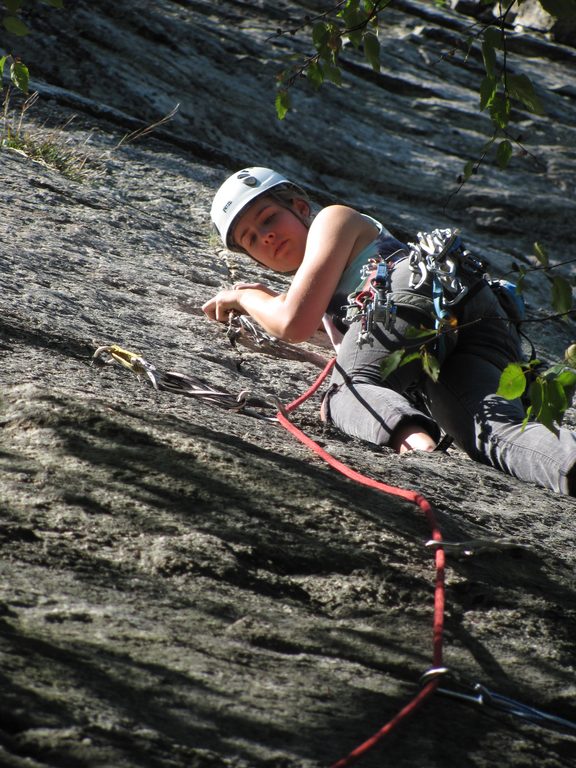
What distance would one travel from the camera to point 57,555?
1.95m

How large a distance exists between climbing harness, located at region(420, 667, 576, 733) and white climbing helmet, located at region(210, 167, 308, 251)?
311 centimetres

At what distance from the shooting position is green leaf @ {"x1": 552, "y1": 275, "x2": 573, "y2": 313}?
6.13 feet

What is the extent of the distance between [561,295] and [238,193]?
2875mm

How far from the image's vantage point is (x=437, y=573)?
2.14m

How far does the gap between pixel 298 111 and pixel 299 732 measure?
7766mm

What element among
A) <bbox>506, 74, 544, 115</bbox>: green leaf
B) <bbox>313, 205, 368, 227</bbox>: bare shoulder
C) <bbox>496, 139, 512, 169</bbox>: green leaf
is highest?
<bbox>506, 74, 544, 115</bbox>: green leaf

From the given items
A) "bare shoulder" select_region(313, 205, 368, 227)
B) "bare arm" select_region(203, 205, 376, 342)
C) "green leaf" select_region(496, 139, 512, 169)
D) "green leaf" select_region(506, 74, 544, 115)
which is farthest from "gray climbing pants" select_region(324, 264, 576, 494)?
"green leaf" select_region(506, 74, 544, 115)

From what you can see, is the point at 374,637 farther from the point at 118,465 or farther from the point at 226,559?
the point at 118,465

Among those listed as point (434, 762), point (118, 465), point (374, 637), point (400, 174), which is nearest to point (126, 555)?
point (118, 465)

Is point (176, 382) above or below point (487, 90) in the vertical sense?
below

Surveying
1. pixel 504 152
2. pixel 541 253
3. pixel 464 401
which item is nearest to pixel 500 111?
pixel 504 152

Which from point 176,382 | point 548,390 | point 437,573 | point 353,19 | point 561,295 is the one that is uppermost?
point 353,19

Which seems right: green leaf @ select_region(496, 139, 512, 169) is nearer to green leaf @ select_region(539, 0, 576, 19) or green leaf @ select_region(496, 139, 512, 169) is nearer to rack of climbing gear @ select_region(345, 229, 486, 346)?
green leaf @ select_region(539, 0, 576, 19)

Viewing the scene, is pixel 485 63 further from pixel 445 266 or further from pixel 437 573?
pixel 437 573
